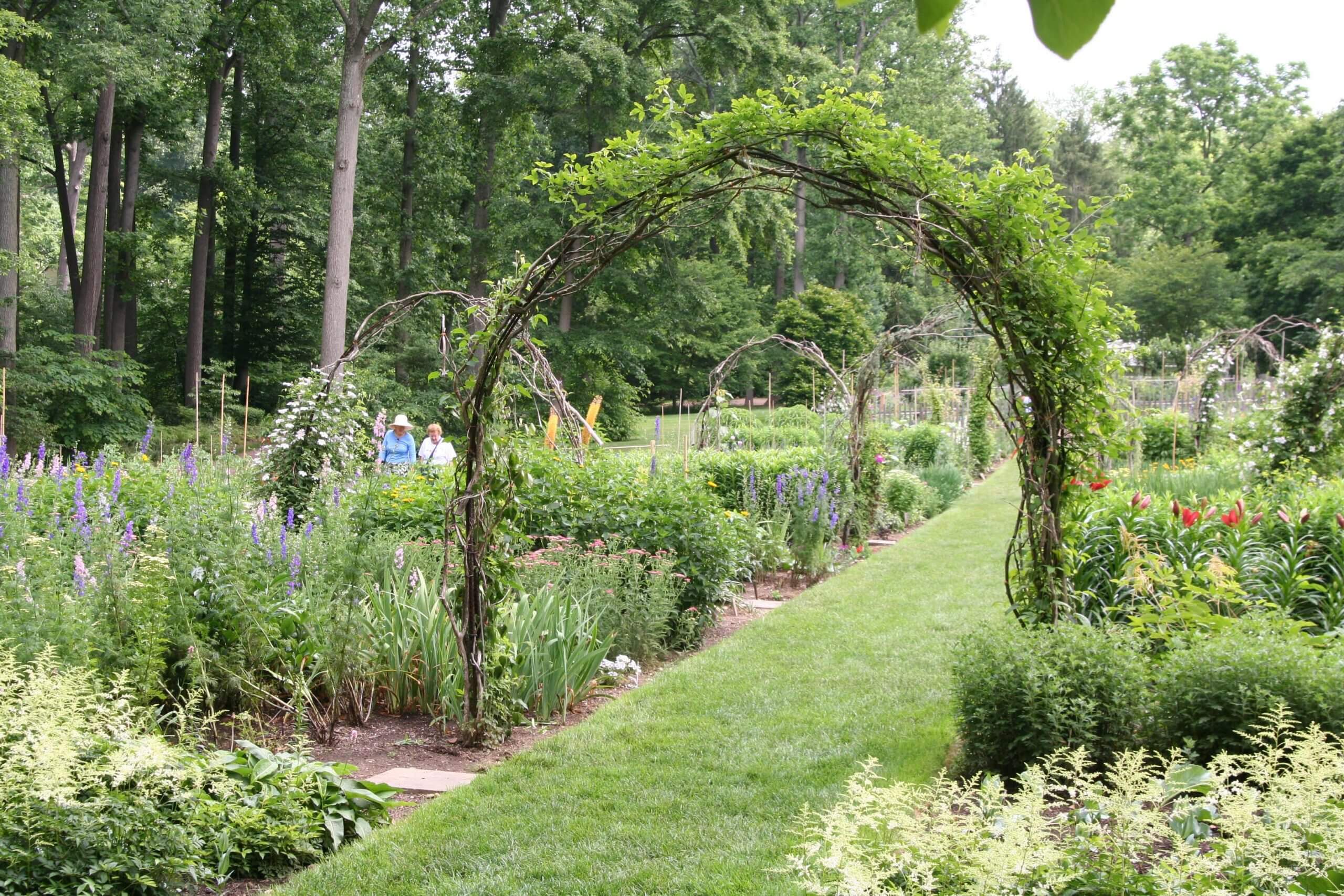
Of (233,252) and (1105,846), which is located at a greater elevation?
(233,252)

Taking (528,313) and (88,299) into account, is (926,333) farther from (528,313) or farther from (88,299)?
(88,299)

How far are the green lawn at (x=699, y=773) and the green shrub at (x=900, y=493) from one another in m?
4.69

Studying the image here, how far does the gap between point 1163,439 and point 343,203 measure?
1215 cm

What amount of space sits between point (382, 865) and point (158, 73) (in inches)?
682

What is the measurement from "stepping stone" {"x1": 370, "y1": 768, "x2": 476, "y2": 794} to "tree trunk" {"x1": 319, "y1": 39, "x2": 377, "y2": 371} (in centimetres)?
1102

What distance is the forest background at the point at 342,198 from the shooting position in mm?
16000

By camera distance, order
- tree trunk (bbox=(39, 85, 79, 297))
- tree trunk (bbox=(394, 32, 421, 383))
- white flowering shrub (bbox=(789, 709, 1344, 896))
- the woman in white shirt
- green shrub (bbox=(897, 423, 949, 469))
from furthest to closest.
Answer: tree trunk (bbox=(394, 32, 421, 383)) → tree trunk (bbox=(39, 85, 79, 297)) → green shrub (bbox=(897, 423, 949, 469)) → the woman in white shirt → white flowering shrub (bbox=(789, 709, 1344, 896))

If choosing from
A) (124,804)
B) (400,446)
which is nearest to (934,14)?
(124,804)

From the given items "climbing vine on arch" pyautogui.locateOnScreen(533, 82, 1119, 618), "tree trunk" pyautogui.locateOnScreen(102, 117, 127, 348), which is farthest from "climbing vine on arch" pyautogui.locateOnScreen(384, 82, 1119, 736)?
"tree trunk" pyautogui.locateOnScreen(102, 117, 127, 348)

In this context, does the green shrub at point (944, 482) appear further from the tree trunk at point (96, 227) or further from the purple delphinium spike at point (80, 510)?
the tree trunk at point (96, 227)

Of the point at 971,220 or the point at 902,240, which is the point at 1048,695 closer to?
the point at 971,220

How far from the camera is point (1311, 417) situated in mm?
8336

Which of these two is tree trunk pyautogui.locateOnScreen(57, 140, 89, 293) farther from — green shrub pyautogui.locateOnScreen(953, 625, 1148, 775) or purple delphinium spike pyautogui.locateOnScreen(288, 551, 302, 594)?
green shrub pyautogui.locateOnScreen(953, 625, 1148, 775)

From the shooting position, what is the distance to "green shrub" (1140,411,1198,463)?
13395mm
